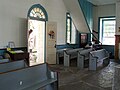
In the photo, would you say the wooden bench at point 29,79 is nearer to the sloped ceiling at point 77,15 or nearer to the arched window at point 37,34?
the arched window at point 37,34

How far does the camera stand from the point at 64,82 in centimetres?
491

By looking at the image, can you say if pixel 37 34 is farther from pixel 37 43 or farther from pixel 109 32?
pixel 109 32

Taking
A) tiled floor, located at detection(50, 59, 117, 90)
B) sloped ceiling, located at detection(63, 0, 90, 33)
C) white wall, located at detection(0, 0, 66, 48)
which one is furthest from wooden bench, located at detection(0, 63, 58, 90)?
sloped ceiling, located at detection(63, 0, 90, 33)

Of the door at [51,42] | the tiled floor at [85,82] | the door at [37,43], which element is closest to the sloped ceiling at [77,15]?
the door at [51,42]

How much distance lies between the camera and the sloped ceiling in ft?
28.9

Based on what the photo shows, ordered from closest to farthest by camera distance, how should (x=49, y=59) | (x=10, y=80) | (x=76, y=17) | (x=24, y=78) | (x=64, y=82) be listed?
1. (x=10, y=80)
2. (x=24, y=78)
3. (x=64, y=82)
4. (x=49, y=59)
5. (x=76, y=17)

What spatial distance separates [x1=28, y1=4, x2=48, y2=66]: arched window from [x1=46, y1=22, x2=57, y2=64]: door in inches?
6.9

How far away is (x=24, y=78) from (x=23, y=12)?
4.07 meters

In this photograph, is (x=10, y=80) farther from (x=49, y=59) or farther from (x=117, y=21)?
(x=117, y=21)

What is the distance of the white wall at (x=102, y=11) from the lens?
1054cm

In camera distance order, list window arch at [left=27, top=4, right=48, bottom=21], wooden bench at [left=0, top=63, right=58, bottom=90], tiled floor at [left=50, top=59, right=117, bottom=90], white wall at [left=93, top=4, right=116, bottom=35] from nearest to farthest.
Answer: wooden bench at [left=0, top=63, right=58, bottom=90] → tiled floor at [left=50, top=59, right=117, bottom=90] → window arch at [left=27, top=4, right=48, bottom=21] → white wall at [left=93, top=4, right=116, bottom=35]

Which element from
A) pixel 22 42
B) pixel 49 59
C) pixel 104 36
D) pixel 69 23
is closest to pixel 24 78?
pixel 22 42

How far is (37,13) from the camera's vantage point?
23.4 feet

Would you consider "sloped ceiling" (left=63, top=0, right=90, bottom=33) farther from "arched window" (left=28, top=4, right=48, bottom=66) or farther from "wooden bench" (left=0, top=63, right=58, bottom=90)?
"wooden bench" (left=0, top=63, right=58, bottom=90)
